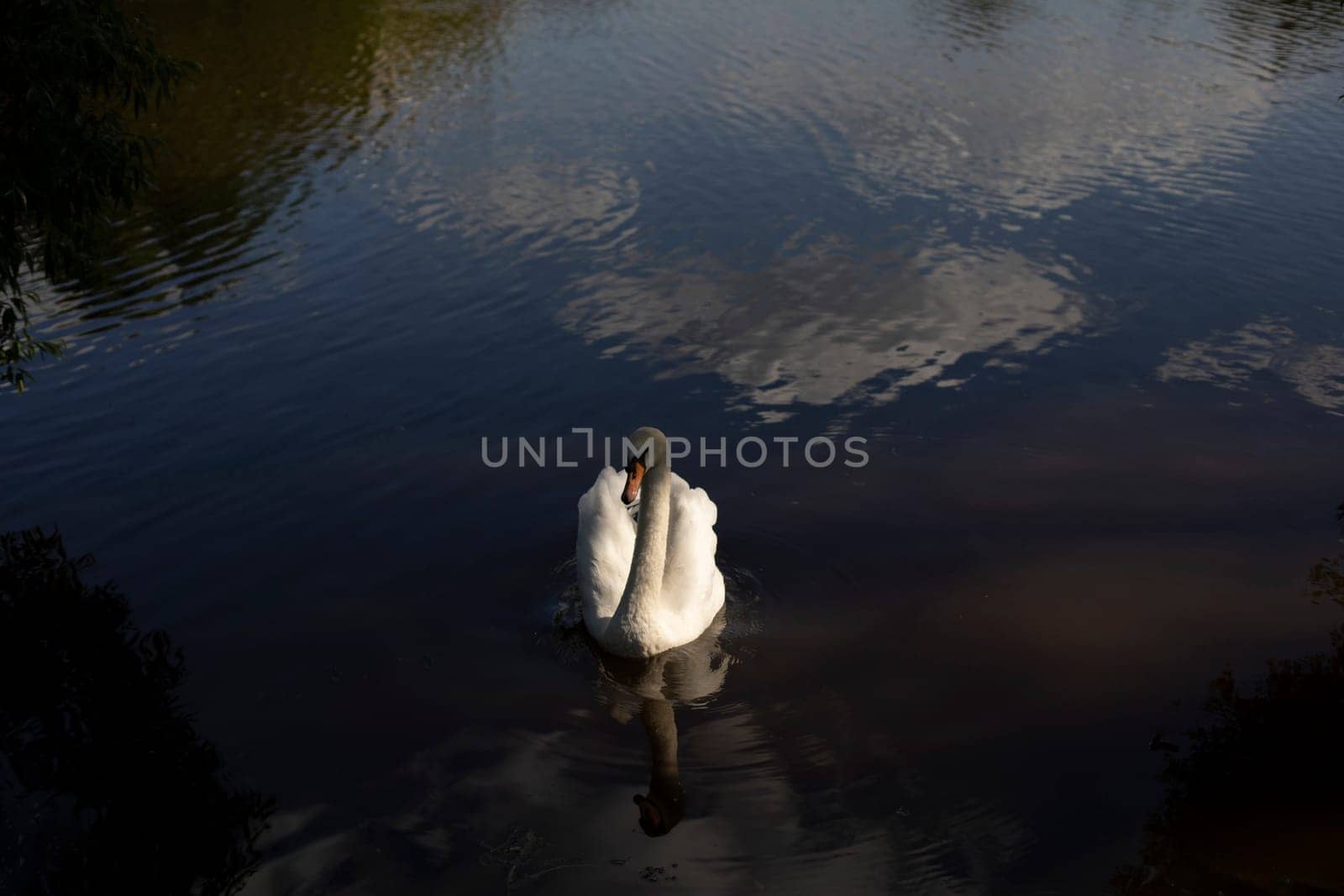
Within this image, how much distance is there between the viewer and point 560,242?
2078cm

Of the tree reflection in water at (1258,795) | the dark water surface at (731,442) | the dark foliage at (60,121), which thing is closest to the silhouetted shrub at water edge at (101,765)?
the dark water surface at (731,442)

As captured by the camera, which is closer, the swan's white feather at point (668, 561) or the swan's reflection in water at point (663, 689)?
the swan's reflection in water at point (663, 689)

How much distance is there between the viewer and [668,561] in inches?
432

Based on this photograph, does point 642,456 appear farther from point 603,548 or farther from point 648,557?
point 603,548

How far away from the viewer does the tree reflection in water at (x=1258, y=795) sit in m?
8.27

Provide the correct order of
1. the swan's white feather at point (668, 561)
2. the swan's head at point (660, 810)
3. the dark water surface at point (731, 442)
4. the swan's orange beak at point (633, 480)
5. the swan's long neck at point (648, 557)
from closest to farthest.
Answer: the swan's head at point (660, 810), the dark water surface at point (731, 442), the swan's orange beak at point (633, 480), the swan's long neck at point (648, 557), the swan's white feather at point (668, 561)

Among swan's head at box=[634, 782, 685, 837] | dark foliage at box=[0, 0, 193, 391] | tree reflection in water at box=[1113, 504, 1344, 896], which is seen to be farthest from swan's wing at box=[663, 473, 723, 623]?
dark foliage at box=[0, 0, 193, 391]

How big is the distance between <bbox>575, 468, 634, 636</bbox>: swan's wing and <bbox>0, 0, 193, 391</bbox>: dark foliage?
5203mm

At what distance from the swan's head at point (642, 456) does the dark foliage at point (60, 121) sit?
532 cm

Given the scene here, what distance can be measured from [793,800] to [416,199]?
16.5m

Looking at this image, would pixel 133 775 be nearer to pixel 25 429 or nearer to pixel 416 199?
pixel 25 429

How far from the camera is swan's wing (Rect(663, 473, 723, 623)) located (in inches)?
424

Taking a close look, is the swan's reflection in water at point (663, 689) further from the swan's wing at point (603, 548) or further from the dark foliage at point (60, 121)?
the dark foliage at point (60, 121)

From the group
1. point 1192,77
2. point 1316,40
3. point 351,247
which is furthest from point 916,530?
point 1316,40
